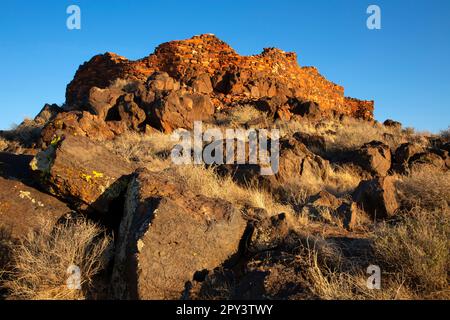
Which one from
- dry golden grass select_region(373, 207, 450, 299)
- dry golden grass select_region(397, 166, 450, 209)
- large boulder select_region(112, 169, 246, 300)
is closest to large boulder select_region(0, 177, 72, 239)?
large boulder select_region(112, 169, 246, 300)

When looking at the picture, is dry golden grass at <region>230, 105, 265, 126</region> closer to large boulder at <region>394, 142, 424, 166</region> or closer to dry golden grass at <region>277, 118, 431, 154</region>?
dry golden grass at <region>277, 118, 431, 154</region>

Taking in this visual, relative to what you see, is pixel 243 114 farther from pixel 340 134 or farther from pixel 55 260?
pixel 55 260

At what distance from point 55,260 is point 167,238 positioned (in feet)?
3.40

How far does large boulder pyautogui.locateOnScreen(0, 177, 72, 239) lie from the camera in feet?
14.7

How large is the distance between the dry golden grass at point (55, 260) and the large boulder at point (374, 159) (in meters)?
7.69

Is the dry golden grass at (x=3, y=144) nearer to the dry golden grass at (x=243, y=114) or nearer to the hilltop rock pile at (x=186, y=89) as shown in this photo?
the hilltop rock pile at (x=186, y=89)

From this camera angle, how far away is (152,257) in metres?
3.72

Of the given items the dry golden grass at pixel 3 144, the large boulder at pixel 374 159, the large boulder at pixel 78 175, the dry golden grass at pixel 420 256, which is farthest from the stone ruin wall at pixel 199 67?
the dry golden grass at pixel 420 256

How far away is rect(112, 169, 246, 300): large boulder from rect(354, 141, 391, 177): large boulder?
6839 mm
